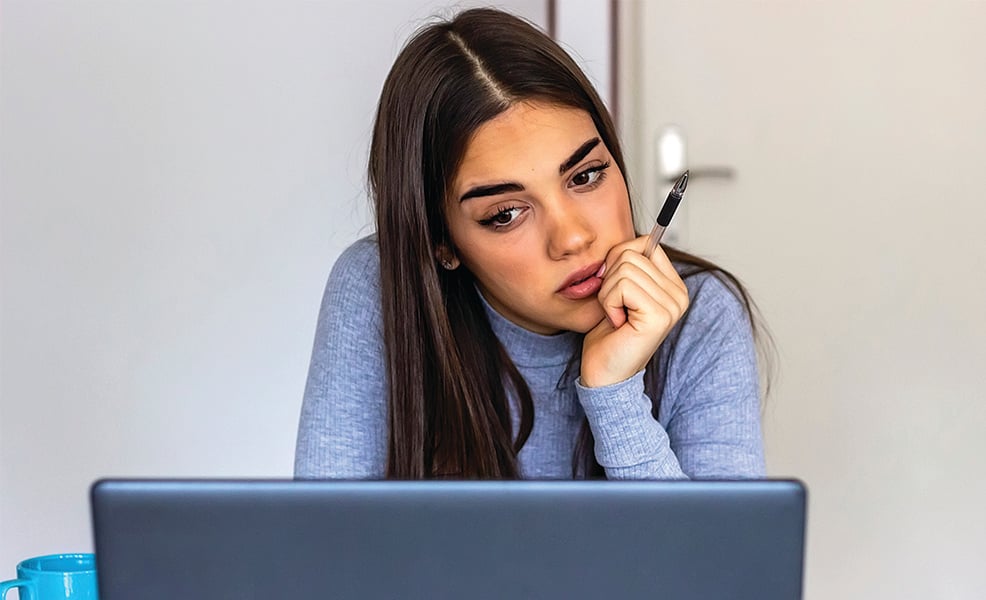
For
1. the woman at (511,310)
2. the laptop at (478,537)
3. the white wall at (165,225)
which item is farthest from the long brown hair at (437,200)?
the white wall at (165,225)

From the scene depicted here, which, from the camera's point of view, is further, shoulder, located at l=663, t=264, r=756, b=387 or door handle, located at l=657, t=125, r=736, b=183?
door handle, located at l=657, t=125, r=736, b=183

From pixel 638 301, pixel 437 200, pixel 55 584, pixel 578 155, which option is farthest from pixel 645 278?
pixel 55 584

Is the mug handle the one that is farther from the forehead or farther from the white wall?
the white wall

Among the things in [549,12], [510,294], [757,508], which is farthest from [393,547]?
[549,12]

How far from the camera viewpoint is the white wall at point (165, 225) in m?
2.05

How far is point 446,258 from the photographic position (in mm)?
1224

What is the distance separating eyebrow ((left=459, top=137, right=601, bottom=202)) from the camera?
1088mm

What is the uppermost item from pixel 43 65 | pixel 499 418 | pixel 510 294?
pixel 43 65

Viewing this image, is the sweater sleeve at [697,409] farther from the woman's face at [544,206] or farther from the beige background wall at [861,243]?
the beige background wall at [861,243]

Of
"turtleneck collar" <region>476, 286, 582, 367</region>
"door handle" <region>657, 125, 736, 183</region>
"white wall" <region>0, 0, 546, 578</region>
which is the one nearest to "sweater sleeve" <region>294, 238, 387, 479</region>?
"turtleneck collar" <region>476, 286, 582, 367</region>

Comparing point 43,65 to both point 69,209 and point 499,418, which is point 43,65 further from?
point 499,418

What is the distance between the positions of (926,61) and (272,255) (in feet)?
4.11

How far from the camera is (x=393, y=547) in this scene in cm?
53

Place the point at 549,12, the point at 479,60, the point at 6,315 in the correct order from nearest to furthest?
the point at 479,60 → the point at 6,315 → the point at 549,12
